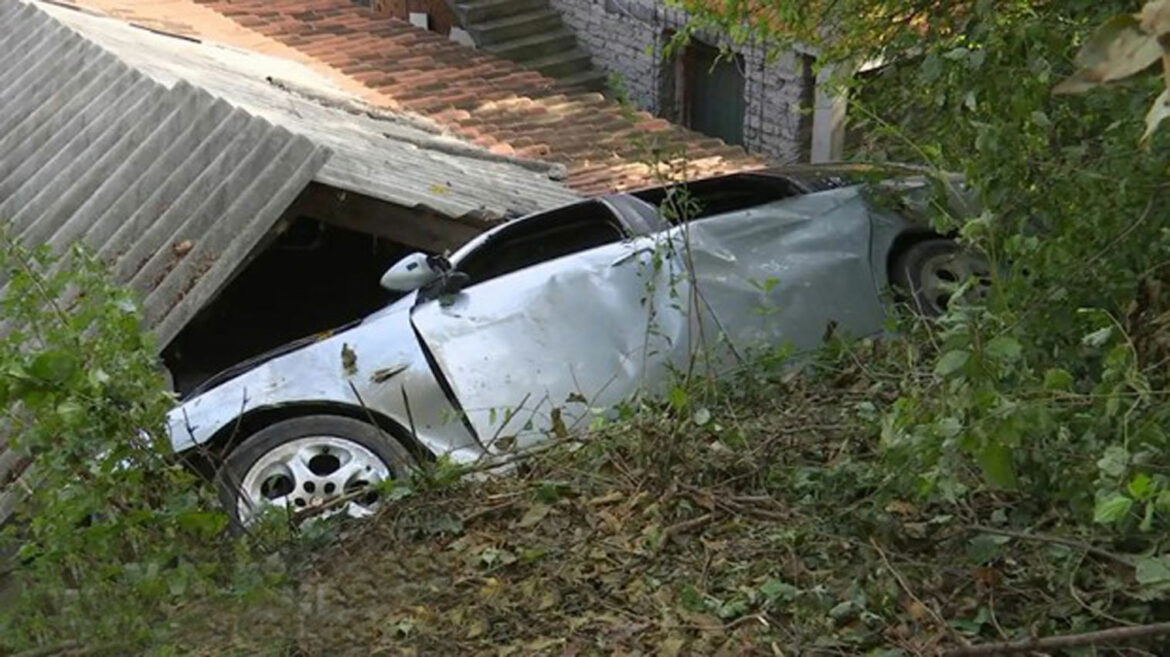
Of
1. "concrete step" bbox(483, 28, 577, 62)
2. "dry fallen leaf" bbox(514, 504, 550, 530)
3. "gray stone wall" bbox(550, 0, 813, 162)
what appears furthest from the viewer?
"concrete step" bbox(483, 28, 577, 62)

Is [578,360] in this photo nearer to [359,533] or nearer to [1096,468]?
[359,533]

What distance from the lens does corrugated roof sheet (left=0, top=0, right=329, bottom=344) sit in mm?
8023

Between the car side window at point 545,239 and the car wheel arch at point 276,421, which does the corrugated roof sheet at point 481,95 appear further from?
the car wheel arch at point 276,421

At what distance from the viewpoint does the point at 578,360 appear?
6285mm

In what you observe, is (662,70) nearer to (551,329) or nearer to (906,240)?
(906,240)

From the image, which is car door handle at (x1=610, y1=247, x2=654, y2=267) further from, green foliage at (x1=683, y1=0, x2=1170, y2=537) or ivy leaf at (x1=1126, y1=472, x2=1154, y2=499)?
ivy leaf at (x1=1126, y1=472, x2=1154, y2=499)

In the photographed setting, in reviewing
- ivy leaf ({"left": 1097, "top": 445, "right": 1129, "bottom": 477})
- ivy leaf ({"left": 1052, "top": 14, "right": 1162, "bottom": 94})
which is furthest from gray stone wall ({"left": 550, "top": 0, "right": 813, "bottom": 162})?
ivy leaf ({"left": 1052, "top": 14, "right": 1162, "bottom": 94})

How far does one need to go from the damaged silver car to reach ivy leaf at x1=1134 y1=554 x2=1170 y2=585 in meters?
2.51

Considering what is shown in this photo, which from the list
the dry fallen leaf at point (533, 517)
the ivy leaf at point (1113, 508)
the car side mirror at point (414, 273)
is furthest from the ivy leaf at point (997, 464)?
the car side mirror at point (414, 273)

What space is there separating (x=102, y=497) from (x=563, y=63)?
12.8 metres

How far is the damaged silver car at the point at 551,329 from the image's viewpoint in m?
5.98

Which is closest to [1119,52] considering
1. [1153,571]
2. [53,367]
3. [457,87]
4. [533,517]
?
[1153,571]

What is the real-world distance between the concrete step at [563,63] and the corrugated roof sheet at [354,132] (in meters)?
3.66

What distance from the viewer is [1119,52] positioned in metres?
2.23
